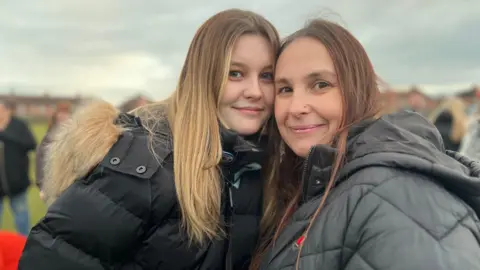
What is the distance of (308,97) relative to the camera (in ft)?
6.01

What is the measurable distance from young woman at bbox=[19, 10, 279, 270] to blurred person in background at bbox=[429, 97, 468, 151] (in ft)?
14.1

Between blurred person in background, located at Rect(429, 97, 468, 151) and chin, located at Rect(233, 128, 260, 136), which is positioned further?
blurred person in background, located at Rect(429, 97, 468, 151)

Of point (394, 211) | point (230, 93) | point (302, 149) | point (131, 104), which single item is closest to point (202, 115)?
point (230, 93)

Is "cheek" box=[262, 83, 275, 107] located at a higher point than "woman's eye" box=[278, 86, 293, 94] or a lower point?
lower

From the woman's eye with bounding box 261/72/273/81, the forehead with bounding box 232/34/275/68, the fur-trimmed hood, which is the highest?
the forehead with bounding box 232/34/275/68

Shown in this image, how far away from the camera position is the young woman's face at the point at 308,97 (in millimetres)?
1792

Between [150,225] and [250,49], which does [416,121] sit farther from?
[150,225]

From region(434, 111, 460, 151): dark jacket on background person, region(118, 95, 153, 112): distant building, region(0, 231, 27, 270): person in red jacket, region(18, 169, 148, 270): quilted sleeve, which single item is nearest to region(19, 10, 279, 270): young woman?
region(18, 169, 148, 270): quilted sleeve

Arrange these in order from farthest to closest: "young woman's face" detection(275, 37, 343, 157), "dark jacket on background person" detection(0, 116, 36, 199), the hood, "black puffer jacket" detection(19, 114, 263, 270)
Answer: "dark jacket on background person" detection(0, 116, 36, 199) < "young woman's face" detection(275, 37, 343, 157) < "black puffer jacket" detection(19, 114, 263, 270) < the hood

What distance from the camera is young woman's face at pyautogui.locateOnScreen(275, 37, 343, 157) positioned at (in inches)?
70.6

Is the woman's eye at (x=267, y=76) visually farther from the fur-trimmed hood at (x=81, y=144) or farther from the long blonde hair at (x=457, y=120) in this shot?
the long blonde hair at (x=457, y=120)

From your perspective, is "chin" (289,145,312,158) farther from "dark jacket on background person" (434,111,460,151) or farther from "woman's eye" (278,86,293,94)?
"dark jacket on background person" (434,111,460,151)

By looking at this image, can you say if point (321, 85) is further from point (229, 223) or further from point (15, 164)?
point (15, 164)

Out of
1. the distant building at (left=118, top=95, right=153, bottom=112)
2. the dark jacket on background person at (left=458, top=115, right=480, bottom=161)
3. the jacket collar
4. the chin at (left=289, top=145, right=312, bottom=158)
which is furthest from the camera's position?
the distant building at (left=118, top=95, right=153, bottom=112)
